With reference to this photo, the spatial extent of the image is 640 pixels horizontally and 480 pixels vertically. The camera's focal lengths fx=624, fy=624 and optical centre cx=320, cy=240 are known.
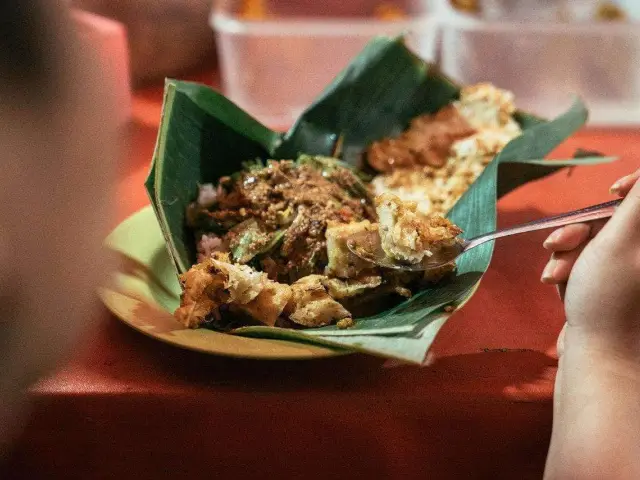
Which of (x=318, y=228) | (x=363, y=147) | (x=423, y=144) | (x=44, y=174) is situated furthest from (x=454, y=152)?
(x=44, y=174)

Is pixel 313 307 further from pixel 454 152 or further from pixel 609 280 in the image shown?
pixel 454 152

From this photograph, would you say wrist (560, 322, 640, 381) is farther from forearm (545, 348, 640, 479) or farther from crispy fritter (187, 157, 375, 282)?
crispy fritter (187, 157, 375, 282)

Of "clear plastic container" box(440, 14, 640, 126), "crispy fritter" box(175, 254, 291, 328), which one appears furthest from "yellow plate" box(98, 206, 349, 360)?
"clear plastic container" box(440, 14, 640, 126)

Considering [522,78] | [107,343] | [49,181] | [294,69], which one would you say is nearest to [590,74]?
[522,78]

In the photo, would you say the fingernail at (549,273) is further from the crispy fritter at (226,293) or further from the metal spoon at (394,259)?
the crispy fritter at (226,293)

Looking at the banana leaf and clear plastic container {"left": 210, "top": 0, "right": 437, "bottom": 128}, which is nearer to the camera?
the banana leaf
